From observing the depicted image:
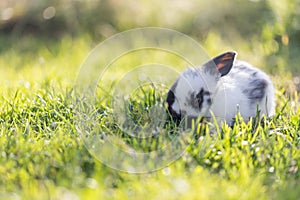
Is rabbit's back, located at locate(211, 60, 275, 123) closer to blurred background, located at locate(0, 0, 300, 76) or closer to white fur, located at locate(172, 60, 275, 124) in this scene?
white fur, located at locate(172, 60, 275, 124)

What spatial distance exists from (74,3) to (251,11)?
2.37m

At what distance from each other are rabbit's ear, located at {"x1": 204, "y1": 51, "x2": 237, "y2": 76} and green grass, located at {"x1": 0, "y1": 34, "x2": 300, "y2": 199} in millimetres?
418

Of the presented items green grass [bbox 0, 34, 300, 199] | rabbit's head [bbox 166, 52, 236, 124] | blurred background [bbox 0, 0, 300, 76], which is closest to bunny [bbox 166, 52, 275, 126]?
rabbit's head [bbox 166, 52, 236, 124]

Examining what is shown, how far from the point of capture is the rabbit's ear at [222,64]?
3.86 m

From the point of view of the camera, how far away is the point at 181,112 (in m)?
3.80

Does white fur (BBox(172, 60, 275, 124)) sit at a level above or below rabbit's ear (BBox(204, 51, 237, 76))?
below

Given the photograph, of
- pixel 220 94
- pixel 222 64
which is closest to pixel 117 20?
pixel 222 64

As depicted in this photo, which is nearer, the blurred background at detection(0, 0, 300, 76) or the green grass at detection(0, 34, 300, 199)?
the green grass at detection(0, 34, 300, 199)

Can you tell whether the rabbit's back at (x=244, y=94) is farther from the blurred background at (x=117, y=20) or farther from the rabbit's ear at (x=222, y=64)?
the blurred background at (x=117, y=20)

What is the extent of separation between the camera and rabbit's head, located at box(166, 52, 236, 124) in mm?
3781

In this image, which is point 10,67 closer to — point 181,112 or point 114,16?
point 114,16

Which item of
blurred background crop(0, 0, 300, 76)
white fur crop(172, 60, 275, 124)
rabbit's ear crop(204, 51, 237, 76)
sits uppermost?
blurred background crop(0, 0, 300, 76)

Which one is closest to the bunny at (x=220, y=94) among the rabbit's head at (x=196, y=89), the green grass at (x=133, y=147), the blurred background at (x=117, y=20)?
the rabbit's head at (x=196, y=89)

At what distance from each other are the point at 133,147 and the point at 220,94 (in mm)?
848
